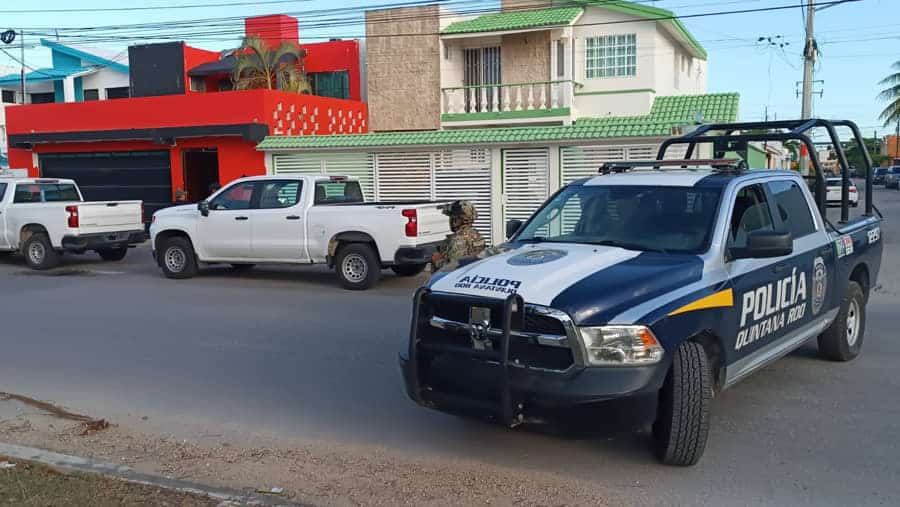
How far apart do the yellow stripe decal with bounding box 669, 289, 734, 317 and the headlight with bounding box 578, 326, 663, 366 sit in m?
0.31

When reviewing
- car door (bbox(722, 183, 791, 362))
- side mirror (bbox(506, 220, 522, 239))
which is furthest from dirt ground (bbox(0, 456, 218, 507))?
car door (bbox(722, 183, 791, 362))

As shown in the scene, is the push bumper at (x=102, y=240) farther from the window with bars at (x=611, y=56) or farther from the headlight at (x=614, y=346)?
the window with bars at (x=611, y=56)

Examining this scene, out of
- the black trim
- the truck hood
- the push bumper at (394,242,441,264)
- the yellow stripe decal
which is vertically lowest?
the push bumper at (394,242,441,264)

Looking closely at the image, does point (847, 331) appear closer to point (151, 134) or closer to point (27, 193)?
point (27, 193)

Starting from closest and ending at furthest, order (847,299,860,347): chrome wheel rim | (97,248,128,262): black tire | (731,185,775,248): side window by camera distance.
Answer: (731,185,775,248): side window, (847,299,860,347): chrome wheel rim, (97,248,128,262): black tire

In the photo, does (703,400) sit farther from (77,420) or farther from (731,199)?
(77,420)

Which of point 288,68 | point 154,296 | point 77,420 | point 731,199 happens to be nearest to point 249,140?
point 288,68

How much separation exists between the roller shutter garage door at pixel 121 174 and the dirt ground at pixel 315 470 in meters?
17.9

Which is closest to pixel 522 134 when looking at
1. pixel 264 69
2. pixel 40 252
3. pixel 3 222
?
pixel 40 252

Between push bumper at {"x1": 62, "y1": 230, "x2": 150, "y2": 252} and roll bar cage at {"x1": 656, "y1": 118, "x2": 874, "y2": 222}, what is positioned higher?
roll bar cage at {"x1": 656, "y1": 118, "x2": 874, "y2": 222}

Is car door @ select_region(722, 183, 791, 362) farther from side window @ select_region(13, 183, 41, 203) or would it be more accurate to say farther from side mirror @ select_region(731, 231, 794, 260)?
side window @ select_region(13, 183, 41, 203)

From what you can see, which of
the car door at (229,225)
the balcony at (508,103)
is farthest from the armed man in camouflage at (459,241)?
the balcony at (508,103)

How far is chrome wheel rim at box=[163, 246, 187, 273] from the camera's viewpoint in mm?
14516

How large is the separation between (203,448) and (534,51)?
71.6 ft
